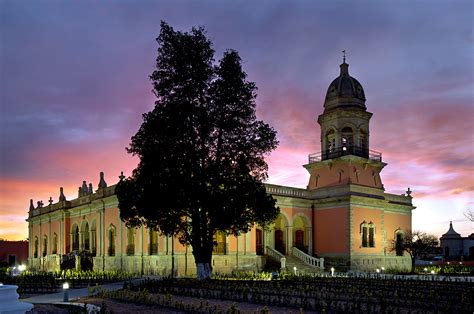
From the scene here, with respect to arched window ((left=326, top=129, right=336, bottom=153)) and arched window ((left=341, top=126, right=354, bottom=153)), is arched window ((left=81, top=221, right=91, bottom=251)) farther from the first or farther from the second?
arched window ((left=341, top=126, right=354, bottom=153))

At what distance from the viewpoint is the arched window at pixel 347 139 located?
44.5m

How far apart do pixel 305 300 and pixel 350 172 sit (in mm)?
28660

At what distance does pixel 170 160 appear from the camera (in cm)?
2447

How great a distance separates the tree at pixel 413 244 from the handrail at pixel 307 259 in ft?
22.6

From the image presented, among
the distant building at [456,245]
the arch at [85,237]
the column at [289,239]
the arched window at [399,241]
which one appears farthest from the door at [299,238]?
the distant building at [456,245]

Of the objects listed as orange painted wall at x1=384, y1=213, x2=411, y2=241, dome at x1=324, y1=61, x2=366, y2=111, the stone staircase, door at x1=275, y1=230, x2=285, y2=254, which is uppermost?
dome at x1=324, y1=61, x2=366, y2=111

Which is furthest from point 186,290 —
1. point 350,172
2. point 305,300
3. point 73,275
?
point 350,172

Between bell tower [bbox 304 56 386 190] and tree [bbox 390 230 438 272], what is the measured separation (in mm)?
5171

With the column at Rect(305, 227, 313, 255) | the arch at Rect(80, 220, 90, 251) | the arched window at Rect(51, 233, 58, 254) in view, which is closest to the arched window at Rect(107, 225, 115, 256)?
the arch at Rect(80, 220, 90, 251)

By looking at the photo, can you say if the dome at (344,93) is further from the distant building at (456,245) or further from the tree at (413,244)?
the distant building at (456,245)

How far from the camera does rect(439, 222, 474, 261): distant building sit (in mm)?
62259

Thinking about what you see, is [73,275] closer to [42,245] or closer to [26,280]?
[26,280]

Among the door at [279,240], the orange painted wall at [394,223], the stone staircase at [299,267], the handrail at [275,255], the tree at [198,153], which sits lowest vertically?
the stone staircase at [299,267]

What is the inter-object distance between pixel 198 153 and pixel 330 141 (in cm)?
2246
